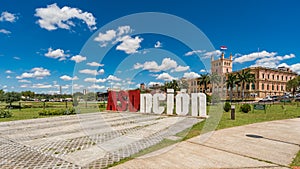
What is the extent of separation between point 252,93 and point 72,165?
74.6 metres

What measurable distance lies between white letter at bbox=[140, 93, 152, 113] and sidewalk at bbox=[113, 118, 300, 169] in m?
11.4

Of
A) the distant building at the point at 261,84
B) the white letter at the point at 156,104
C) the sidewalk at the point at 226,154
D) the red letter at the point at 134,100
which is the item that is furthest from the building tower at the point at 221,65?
the sidewalk at the point at 226,154

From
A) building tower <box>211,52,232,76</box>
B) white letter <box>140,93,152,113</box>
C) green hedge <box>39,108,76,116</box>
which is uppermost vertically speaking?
building tower <box>211,52,232,76</box>

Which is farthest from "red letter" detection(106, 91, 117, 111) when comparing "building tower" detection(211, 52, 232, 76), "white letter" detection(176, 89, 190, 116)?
"building tower" detection(211, 52, 232, 76)

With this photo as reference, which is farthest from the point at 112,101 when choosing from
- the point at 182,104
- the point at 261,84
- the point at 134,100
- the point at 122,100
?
the point at 261,84

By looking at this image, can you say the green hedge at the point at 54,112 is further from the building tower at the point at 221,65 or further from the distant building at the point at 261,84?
the building tower at the point at 221,65

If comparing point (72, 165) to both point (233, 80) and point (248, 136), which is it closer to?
point (248, 136)

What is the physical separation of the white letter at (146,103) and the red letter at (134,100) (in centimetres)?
90

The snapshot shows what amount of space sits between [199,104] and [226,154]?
9.57 m

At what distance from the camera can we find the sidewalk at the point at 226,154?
471cm

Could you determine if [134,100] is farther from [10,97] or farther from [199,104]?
[10,97]

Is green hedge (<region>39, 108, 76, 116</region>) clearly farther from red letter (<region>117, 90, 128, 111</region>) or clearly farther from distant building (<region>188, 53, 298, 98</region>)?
distant building (<region>188, 53, 298, 98</region>)

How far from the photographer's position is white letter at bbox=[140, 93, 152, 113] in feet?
61.5

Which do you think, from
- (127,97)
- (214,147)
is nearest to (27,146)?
(214,147)
